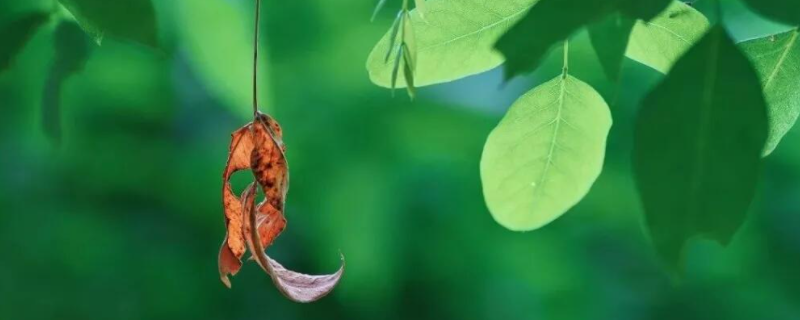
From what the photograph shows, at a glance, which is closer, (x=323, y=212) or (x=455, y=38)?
(x=455, y=38)

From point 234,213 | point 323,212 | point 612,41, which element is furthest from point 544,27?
point 323,212

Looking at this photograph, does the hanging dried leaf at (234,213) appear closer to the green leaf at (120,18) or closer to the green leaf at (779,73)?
the green leaf at (120,18)

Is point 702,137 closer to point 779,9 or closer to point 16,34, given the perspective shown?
point 779,9

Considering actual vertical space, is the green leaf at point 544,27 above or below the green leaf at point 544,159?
above

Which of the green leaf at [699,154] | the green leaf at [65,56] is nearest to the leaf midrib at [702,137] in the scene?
the green leaf at [699,154]

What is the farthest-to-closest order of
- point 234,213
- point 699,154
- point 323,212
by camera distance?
point 323,212, point 234,213, point 699,154

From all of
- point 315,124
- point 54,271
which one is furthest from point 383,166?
point 54,271

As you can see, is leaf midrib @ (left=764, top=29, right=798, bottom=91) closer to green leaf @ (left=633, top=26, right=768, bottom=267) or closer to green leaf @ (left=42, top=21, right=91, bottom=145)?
green leaf @ (left=633, top=26, right=768, bottom=267)

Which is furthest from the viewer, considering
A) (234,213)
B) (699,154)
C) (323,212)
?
(323,212)
